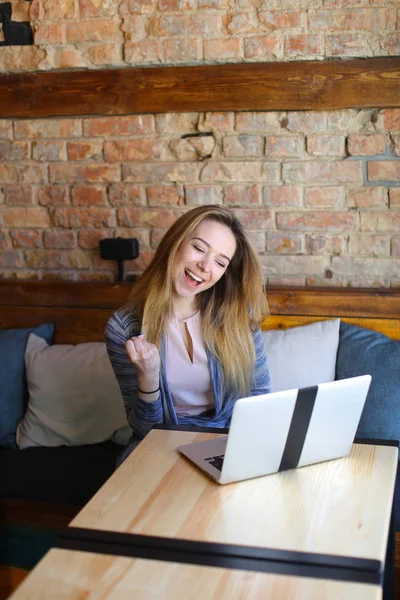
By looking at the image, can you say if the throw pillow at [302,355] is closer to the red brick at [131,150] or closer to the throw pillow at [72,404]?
the throw pillow at [72,404]

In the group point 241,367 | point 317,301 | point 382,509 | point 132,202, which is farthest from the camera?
point 132,202

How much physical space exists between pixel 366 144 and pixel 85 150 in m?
1.20

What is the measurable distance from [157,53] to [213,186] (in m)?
0.60

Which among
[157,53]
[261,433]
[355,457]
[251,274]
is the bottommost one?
[355,457]

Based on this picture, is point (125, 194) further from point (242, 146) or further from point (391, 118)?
point (391, 118)

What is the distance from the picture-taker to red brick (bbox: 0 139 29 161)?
125 inches

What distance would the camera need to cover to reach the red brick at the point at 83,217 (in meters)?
3.12

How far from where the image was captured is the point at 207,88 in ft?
9.52

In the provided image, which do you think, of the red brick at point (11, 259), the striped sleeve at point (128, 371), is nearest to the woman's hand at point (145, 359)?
the striped sleeve at point (128, 371)

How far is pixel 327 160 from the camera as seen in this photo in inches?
113

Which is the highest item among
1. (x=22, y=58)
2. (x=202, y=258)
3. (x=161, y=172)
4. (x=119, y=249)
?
(x=22, y=58)

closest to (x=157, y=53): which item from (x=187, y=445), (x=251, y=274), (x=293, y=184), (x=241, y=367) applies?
(x=293, y=184)

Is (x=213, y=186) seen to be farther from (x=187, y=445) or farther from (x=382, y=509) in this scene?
(x=382, y=509)

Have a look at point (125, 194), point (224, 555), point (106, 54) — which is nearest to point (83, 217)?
point (125, 194)
